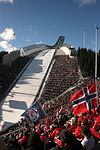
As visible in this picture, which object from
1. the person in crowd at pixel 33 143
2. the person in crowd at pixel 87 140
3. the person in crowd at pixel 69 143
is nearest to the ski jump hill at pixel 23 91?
the person in crowd at pixel 33 143

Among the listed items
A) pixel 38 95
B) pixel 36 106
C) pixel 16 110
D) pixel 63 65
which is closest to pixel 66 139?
pixel 36 106

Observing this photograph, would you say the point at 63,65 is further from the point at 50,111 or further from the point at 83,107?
the point at 83,107

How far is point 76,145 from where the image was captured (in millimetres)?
3604

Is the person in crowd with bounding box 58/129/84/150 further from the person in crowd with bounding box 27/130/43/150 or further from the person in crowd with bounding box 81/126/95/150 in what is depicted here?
the person in crowd with bounding box 27/130/43/150

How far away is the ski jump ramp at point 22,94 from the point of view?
66.2 ft

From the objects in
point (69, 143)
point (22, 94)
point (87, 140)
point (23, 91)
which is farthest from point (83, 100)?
point (23, 91)

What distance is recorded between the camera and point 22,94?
86.2ft

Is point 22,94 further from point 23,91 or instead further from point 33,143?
point 33,143

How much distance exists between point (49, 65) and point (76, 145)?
35347 millimetres

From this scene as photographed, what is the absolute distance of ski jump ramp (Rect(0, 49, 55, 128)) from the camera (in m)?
20.2

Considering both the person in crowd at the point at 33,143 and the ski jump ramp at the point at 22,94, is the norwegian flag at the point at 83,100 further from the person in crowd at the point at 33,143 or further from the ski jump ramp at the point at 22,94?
the ski jump ramp at the point at 22,94

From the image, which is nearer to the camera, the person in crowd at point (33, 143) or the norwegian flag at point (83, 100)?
the person in crowd at point (33, 143)

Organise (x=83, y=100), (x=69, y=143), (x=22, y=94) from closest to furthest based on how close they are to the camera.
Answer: (x=69, y=143) < (x=83, y=100) < (x=22, y=94)

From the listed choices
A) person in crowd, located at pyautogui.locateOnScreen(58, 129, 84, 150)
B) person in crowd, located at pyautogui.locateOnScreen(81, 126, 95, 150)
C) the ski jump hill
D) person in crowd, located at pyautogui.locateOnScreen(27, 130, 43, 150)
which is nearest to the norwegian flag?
person in crowd, located at pyautogui.locateOnScreen(81, 126, 95, 150)
